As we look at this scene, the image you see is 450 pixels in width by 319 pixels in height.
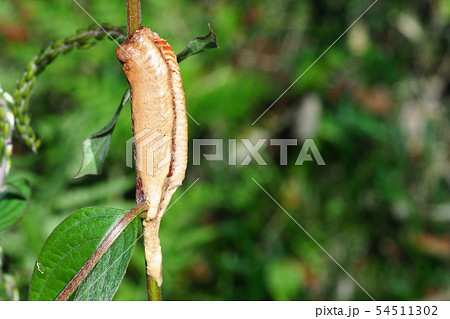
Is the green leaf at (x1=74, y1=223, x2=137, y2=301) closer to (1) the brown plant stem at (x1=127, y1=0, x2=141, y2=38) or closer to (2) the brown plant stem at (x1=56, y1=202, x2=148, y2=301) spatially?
(2) the brown plant stem at (x1=56, y1=202, x2=148, y2=301)

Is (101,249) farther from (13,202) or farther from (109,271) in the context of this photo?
(13,202)


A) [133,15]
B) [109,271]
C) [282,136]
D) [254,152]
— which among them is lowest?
[109,271]

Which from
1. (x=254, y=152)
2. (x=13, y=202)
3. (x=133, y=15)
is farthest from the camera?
(x=254, y=152)

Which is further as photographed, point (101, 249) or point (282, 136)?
point (282, 136)

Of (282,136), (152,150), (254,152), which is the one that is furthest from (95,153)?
(282,136)

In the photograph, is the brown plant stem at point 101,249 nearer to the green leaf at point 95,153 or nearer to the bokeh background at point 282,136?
the green leaf at point 95,153

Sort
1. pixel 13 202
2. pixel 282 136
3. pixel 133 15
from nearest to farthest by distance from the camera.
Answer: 1. pixel 133 15
2. pixel 13 202
3. pixel 282 136
